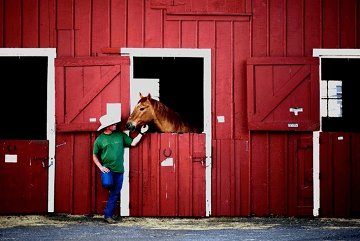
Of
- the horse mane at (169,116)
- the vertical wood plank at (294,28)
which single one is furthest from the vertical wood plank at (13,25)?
the vertical wood plank at (294,28)

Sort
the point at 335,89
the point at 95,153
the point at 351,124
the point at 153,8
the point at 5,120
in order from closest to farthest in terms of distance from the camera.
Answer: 1. the point at 95,153
2. the point at 153,8
3. the point at 335,89
4. the point at 351,124
5. the point at 5,120

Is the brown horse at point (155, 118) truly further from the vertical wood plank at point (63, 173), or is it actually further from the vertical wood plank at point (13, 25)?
the vertical wood plank at point (13, 25)

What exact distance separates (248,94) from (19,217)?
421cm

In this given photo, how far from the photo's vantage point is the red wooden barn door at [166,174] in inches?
256

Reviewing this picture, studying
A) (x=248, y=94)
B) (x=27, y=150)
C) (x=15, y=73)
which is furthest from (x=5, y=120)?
(x=248, y=94)

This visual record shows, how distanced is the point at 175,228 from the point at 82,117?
2298 mm

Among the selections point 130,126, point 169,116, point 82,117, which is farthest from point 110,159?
point 169,116

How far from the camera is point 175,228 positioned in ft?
19.4

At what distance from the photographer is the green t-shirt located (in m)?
6.16

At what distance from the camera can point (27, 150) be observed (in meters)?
6.50

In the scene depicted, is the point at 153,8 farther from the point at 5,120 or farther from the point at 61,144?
the point at 5,120

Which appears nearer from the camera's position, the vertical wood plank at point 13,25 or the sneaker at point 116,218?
the sneaker at point 116,218

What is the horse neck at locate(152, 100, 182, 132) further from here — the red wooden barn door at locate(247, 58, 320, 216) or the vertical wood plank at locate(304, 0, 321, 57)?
the vertical wood plank at locate(304, 0, 321, 57)

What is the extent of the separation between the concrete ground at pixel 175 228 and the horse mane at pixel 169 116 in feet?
5.51
